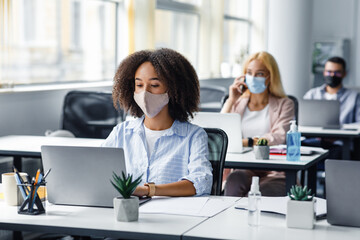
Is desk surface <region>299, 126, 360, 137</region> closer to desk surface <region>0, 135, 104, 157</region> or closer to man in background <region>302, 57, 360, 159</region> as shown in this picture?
man in background <region>302, 57, 360, 159</region>

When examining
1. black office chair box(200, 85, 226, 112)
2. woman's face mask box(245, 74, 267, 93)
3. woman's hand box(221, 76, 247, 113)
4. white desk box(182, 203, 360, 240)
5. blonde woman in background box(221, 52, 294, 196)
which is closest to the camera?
white desk box(182, 203, 360, 240)

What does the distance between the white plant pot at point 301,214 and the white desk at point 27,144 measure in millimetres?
1973

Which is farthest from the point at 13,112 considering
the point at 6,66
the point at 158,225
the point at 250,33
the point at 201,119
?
the point at 250,33

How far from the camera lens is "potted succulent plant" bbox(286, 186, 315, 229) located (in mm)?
1937

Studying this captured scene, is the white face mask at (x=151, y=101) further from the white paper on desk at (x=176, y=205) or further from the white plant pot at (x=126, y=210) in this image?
the white plant pot at (x=126, y=210)

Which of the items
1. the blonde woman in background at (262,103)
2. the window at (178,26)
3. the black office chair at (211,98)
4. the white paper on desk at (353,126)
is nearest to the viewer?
the blonde woman in background at (262,103)

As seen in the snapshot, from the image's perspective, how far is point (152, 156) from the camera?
8.45 feet

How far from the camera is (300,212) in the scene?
1.94m

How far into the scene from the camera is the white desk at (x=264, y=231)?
72.3 inches

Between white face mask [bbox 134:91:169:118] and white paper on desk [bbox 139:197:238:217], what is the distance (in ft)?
1.35

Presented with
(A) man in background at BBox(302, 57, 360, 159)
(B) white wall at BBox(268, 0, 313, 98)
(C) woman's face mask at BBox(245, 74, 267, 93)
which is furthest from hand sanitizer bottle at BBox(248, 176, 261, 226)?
(B) white wall at BBox(268, 0, 313, 98)

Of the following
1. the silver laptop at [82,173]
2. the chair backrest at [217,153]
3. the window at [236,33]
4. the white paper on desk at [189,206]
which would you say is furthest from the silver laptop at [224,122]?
the window at [236,33]

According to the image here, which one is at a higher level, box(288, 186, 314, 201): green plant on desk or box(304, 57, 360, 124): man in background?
box(304, 57, 360, 124): man in background

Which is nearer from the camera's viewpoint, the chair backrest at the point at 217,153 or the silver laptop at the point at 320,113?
the chair backrest at the point at 217,153
